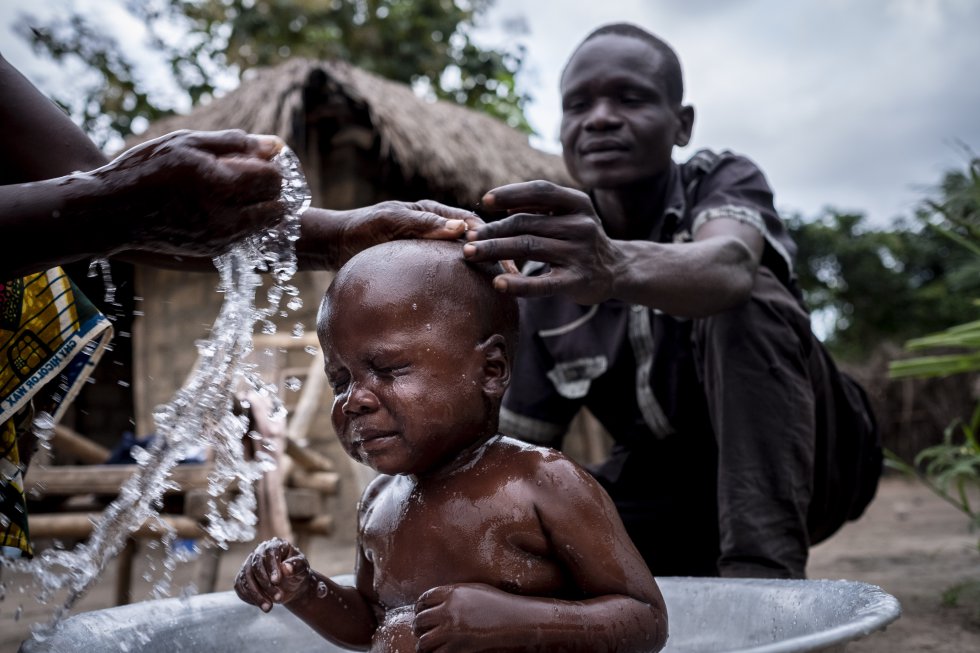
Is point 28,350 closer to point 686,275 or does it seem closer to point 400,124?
point 686,275

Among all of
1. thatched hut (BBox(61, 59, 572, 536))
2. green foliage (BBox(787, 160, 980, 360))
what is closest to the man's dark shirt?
thatched hut (BBox(61, 59, 572, 536))

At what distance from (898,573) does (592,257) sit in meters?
3.47

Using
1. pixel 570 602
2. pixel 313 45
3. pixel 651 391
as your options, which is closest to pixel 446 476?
pixel 570 602

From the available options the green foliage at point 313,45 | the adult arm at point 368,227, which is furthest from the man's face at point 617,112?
the green foliage at point 313,45

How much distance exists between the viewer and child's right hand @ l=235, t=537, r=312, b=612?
143 centimetres

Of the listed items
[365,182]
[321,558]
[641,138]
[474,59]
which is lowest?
[321,558]

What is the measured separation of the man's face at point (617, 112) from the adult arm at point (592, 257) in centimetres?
55

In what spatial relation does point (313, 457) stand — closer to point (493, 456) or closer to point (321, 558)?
point (321, 558)

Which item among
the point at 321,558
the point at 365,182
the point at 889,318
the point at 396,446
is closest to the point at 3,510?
the point at 396,446

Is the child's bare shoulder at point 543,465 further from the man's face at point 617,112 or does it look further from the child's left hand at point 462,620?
the man's face at point 617,112

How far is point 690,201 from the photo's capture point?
2688 millimetres

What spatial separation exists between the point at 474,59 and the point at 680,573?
9244 mm

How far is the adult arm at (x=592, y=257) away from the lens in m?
1.52

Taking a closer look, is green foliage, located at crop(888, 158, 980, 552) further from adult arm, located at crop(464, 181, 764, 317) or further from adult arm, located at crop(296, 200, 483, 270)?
adult arm, located at crop(296, 200, 483, 270)
